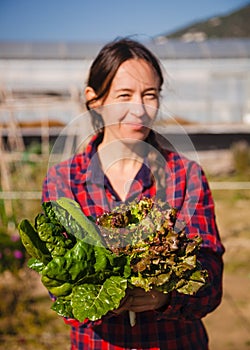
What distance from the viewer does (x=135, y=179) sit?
1619mm

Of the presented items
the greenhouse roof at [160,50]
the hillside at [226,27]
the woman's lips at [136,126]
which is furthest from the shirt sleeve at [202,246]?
the hillside at [226,27]

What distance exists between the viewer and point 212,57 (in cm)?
1894

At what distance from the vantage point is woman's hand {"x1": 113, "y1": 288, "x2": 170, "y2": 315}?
1.26 meters

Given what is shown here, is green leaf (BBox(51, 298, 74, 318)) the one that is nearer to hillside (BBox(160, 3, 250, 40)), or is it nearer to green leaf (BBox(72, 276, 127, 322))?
green leaf (BBox(72, 276, 127, 322))

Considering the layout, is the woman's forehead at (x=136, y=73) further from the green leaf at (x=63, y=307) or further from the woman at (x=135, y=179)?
the green leaf at (x=63, y=307)

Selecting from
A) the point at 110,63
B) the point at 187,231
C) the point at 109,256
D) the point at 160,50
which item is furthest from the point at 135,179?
the point at 160,50

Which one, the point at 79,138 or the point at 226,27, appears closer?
the point at 79,138

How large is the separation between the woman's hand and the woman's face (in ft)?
1.45

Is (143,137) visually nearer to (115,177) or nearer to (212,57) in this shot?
(115,177)

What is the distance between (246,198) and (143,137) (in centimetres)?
889

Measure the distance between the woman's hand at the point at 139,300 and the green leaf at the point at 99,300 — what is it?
69mm

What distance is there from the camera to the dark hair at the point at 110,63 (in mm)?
1610

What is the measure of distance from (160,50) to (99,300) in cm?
1780

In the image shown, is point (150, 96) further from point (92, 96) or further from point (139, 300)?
point (139, 300)
